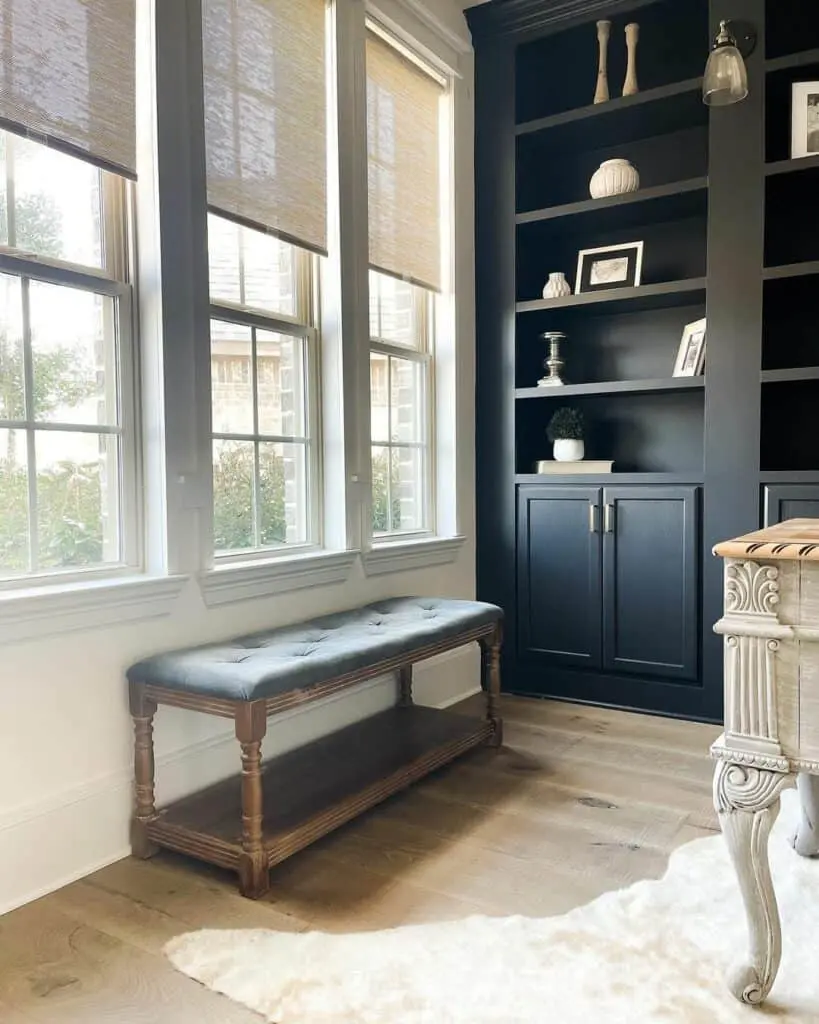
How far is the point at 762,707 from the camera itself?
58.7 inches

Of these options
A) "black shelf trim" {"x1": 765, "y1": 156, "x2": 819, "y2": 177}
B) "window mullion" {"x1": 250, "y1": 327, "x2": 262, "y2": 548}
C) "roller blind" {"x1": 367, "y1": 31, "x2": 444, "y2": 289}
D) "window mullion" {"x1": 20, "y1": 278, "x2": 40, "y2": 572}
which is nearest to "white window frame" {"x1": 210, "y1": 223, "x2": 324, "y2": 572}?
"window mullion" {"x1": 250, "y1": 327, "x2": 262, "y2": 548}

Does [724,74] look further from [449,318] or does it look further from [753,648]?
[449,318]

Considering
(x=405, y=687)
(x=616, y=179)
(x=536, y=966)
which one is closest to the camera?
(x=536, y=966)

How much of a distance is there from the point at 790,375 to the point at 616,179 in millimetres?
1151

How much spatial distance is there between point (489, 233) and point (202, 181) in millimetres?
1742

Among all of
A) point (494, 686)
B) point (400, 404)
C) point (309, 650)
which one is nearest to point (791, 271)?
point (400, 404)

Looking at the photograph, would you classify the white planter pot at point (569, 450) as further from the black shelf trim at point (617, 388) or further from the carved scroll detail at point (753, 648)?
the carved scroll detail at point (753, 648)

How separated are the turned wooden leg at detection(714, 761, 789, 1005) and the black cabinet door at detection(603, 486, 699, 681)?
189 cm

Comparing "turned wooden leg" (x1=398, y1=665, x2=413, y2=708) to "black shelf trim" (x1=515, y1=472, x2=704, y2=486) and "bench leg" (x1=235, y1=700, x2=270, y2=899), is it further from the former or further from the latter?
"bench leg" (x1=235, y1=700, x2=270, y2=899)

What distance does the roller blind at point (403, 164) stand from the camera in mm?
3174

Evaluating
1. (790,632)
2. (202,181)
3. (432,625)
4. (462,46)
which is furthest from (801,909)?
(462,46)

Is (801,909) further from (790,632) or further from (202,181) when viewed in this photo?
(202,181)

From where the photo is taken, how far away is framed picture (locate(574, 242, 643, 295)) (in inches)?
141

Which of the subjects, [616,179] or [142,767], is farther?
[616,179]
